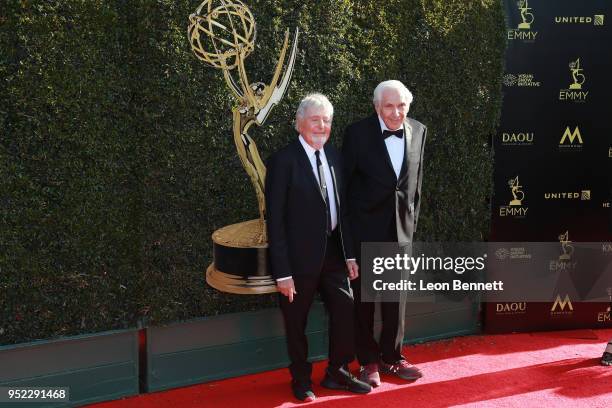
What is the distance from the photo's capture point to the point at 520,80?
6.11 meters

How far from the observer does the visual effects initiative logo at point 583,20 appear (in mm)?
6047

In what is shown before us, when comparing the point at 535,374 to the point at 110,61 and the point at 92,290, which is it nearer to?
the point at 92,290

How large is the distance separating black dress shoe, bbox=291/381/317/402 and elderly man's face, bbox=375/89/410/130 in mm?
1874

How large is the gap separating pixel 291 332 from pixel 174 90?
1.83 metres

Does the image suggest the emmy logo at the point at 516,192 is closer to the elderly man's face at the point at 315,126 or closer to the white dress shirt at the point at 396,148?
the white dress shirt at the point at 396,148

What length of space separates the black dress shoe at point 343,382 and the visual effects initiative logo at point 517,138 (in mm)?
2658

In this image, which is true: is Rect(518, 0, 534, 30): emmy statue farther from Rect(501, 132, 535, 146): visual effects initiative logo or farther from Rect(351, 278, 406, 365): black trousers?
Rect(351, 278, 406, 365): black trousers

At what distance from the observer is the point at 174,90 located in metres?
4.66

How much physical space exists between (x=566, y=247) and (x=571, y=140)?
0.99 metres

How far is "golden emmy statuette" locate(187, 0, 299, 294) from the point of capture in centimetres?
450

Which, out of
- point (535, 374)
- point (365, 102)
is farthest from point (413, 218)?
point (535, 374)

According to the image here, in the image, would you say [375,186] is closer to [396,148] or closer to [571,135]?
[396,148]

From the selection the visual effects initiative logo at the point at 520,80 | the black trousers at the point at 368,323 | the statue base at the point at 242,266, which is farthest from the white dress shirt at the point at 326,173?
the visual effects initiative logo at the point at 520,80

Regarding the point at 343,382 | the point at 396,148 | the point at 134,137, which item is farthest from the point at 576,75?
the point at 134,137
